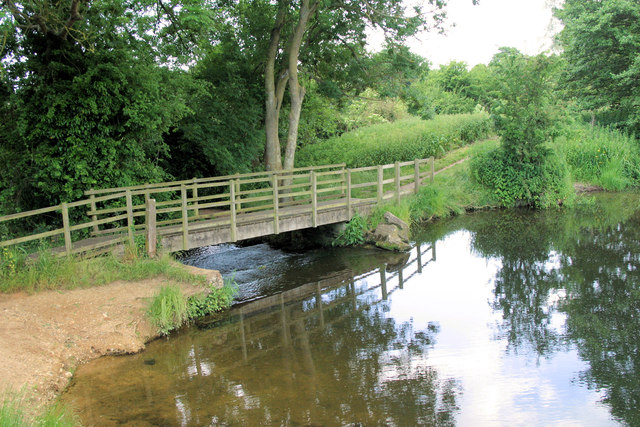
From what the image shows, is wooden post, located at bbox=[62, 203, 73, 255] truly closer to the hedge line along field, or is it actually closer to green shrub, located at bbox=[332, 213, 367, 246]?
green shrub, located at bbox=[332, 213, 367, 246]

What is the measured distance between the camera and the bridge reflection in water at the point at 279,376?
20.5 feet

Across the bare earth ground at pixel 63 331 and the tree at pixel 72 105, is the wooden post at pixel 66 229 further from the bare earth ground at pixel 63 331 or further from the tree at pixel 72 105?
the tree at pixel 72 105

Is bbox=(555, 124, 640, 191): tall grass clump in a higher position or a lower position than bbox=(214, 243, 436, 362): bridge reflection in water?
higher

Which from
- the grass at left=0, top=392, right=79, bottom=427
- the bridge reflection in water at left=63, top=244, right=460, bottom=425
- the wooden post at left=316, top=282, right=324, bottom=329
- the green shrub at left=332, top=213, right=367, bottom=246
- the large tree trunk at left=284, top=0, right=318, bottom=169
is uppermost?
the large tree trunk at left=284, top=0, right=318, bottom=169

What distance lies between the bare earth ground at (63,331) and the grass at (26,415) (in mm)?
188

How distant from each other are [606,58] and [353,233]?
722 inches

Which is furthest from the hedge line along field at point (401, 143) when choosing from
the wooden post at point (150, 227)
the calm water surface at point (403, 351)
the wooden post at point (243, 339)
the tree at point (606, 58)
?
the wooden post at point (243, 339)

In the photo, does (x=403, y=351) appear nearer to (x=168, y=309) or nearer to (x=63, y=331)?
(x=168, y=309)

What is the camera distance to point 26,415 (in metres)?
5.71

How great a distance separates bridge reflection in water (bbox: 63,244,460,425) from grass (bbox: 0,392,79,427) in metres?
0.24

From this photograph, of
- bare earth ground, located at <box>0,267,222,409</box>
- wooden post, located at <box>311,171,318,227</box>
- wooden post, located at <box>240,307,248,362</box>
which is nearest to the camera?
bare earth ground, located at <box>0,267,222,409</box>

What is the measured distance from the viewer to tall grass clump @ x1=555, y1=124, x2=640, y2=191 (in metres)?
22.2

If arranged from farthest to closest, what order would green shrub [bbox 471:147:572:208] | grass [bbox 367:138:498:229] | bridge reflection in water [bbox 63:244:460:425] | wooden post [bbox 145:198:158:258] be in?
1. green shrub [bbox 471:147:572:208]
2. grass [bbox 367:138:498:229]
3. wooden post [bbox 145:198:158:258]
4. bridge reflection in water [bbox 63:244:460:425]

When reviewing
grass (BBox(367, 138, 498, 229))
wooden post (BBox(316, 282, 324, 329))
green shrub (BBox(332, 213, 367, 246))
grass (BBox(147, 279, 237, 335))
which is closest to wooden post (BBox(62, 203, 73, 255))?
grass (BBox(147, 279, 237, 335))
